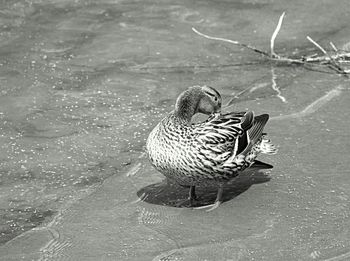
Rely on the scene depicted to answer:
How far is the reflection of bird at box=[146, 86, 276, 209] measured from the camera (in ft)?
21.9

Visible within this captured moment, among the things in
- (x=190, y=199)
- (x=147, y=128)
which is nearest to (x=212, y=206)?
(x=190, y=199)

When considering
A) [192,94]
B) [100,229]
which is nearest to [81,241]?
[100,229]

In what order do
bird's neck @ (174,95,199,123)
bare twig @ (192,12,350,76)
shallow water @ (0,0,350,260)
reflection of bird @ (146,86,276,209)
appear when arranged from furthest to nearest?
bare twig @ (192,12,350,76) → bird's neck @ (174,95,199,123) → reflection of bird @ (146,86,276,209) → shallow water @ (0,0,350,260)

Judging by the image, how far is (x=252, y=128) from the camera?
715 cm

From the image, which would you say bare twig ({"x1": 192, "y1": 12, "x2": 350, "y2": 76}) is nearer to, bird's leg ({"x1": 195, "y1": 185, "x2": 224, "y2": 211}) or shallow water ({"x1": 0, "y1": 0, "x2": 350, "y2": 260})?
shallow water ({"x1": 0, "y1": 0, "x2": 350, "y2": 260})

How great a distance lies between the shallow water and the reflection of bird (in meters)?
0.25

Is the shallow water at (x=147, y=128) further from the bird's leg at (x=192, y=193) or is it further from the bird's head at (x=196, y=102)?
the bird's head at (x=196, y=102)

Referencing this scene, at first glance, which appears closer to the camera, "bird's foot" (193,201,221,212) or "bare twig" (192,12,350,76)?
"bird's foot" (193,201,221,212)

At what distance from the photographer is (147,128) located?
821 centimetres

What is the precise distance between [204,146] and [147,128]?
153 centimetres

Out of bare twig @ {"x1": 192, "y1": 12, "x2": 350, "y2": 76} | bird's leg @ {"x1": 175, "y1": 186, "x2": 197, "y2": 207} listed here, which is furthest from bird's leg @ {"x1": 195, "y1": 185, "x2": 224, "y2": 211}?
bare twig @ {"x1": 192, "y1": 12, "x2": 350, "y2": 76}

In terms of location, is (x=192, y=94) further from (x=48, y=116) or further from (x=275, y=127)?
(x=48, y=116)

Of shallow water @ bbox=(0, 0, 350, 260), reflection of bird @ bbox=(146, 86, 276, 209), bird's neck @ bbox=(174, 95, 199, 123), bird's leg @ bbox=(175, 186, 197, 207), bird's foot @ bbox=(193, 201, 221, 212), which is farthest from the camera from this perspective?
bird's neck @ bbox=(174, 95, 199, 123)

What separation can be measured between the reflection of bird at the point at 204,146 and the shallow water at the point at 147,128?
0.25 meters
